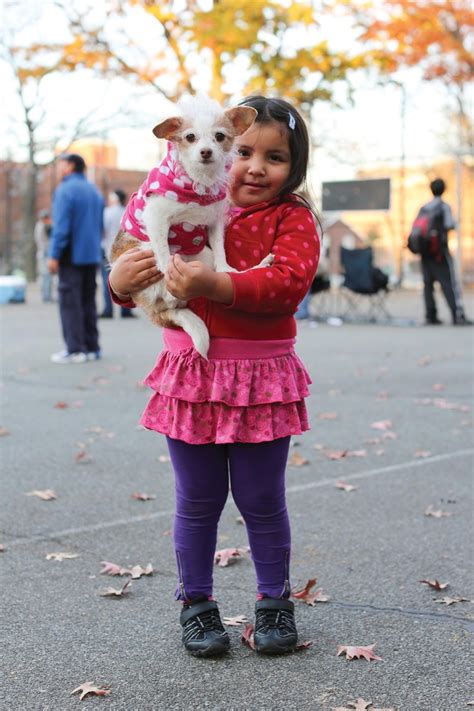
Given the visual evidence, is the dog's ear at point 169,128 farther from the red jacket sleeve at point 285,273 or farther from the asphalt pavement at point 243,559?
the asphalt pavement at point 243,559

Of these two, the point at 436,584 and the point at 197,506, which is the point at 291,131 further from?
the point at 436,584

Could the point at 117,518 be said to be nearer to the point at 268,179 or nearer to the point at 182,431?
the point at 182,431

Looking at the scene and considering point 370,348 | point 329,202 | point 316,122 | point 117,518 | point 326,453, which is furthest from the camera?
point 316,122

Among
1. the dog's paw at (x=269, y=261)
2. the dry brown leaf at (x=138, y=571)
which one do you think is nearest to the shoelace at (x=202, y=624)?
the dry brown leaf at (x=138, y=571)

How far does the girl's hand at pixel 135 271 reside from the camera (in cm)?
287

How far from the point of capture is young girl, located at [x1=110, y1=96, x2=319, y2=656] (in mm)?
2877

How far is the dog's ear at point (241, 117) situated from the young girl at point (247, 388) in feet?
0.24

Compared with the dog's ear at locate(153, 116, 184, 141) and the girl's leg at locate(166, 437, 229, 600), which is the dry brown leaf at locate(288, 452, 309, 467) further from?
the dog's ear at locate(153, 116, 184, 141)

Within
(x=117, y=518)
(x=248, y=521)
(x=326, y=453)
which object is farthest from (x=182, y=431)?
(x=326, y=453)

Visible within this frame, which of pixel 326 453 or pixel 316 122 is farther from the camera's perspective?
pixel 316 122

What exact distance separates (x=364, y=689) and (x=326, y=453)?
3319mm

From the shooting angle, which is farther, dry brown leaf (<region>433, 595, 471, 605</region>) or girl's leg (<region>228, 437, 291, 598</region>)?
dry brown leaf (<region>433, 595, 471, 605</region>)

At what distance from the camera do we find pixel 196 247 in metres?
2.89

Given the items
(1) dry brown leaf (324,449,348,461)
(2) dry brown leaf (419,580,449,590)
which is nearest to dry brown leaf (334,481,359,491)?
(1) dry brown leaf (324,449,348,461)
